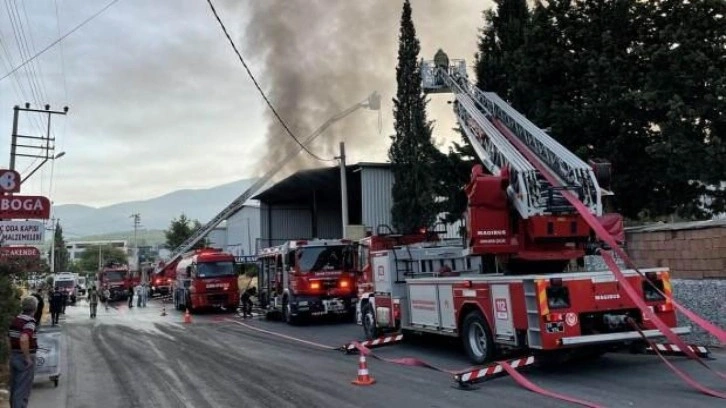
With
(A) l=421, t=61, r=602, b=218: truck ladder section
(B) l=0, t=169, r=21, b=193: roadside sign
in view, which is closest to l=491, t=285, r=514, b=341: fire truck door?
(A) l=421, t=61, r=602, b=218: truck ladder section

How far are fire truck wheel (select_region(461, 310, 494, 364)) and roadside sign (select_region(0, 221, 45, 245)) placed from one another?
966 centimetres

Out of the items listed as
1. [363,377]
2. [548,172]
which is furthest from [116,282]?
[548,172]

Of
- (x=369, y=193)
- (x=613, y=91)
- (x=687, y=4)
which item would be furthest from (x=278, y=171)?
(x=687, y=4)

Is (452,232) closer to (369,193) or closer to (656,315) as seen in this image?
(369,193)

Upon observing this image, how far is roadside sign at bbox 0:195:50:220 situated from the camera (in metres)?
12.9

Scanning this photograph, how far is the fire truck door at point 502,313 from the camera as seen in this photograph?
10.1 meters

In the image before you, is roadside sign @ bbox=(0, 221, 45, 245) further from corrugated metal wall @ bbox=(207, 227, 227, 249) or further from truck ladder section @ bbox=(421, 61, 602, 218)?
corrugated metal wall @ bbox=(207, 227, 227, 249)

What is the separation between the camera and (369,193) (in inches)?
1486

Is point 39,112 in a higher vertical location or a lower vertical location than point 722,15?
higher

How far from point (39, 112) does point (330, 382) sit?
3231cm

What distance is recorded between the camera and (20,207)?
512 inches

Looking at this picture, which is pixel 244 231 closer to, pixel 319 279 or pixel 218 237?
pixel 218 237

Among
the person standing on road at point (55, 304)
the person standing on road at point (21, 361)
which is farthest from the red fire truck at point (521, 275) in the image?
the person standing on road at point (55, 304)

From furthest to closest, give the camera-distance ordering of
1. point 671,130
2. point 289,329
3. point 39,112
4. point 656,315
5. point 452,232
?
point 452,232
point 39,112
point 289,329
point 671,130
point 656,315
